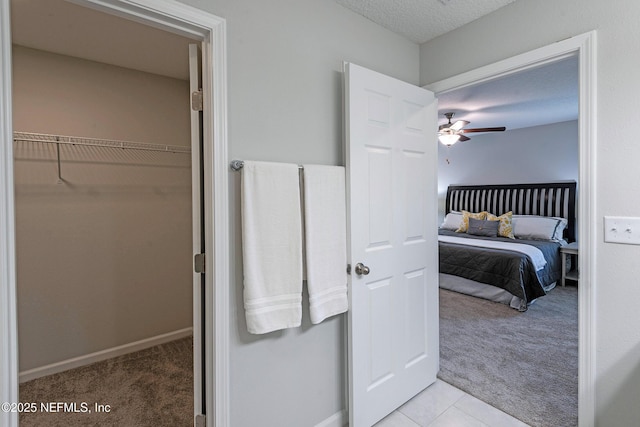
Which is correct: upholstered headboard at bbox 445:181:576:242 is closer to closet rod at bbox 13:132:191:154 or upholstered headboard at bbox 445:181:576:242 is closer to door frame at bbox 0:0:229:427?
closet rod at bbox 13:132:191:154

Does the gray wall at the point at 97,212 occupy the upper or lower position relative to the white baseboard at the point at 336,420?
upper

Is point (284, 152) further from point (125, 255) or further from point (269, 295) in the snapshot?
point (125, 255)

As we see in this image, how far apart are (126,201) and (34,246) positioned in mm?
674

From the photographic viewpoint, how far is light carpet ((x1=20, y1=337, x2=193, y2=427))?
1.90 metres

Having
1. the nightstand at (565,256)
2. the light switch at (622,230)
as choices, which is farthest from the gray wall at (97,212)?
the nightstand at (565,256)

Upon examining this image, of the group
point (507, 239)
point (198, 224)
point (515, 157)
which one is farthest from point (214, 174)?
point (515, 157)

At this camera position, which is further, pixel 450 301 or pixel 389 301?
pixel 450 301

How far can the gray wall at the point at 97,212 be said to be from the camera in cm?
227

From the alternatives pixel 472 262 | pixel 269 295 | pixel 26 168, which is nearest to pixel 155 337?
pixel 26 168

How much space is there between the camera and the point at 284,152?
1553 millimetres

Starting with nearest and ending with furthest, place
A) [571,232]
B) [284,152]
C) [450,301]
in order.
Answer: [284,152] → [450,301] → [571,232]

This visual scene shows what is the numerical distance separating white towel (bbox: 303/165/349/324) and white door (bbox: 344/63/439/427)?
0.18 feet

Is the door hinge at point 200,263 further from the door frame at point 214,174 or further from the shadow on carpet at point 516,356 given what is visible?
the shadow on carpet at point 516,356

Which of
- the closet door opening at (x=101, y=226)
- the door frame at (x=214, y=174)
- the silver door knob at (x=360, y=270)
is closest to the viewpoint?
the door frame at (x=214, y=174)
